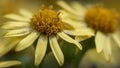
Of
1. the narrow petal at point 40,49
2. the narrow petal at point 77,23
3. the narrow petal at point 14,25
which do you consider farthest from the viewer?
the narrow petal at point 77,23

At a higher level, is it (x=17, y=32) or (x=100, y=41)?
(x=17, y=32)

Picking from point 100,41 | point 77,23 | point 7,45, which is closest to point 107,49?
point 100,41

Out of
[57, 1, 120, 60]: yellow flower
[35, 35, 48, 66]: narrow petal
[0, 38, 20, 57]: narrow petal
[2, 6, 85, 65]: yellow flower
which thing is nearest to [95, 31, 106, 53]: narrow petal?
[57, 1, 120, 60]: yellow flower

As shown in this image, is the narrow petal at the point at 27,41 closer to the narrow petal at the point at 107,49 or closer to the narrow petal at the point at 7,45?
the narrow petal at the point at 7,45

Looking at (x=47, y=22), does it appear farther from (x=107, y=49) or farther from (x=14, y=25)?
(x=107, y=49)

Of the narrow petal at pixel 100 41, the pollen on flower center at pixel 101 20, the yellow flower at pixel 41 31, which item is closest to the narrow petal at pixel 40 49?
the yellow flower at pixel 41 31

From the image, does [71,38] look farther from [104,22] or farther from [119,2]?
[119,2]
